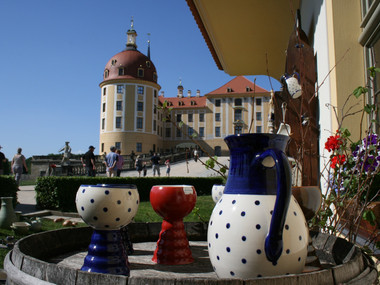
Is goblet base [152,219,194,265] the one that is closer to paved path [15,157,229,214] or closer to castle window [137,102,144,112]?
paved path [15,157,229,214]

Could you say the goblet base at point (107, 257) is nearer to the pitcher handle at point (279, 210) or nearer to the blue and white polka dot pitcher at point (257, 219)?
the blue and white polka dot pitcher at point (257, 219)

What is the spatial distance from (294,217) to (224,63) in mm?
8758

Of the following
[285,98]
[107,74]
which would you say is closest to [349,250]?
[285,98]

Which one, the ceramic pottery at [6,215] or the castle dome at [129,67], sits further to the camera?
the castle dome at [129,67]

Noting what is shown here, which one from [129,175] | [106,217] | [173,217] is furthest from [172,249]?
[129,175]

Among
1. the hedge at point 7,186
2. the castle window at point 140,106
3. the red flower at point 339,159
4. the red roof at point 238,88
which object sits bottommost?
the hedge at point 7,186

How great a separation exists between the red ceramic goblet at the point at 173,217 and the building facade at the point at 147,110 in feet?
133

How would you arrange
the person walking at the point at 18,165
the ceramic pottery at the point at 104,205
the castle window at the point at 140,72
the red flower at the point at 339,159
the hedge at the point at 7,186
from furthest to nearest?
the castle window at the point at 140,72 → the person walking at the point at 18,165 → the hedge at the point at 7,186 → the red flower at the point at 339,159 → the ceramic pottery at the point at 104,205

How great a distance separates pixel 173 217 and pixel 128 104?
4580cm

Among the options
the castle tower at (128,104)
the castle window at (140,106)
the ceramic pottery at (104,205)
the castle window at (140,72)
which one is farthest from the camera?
the castle window at (140,72)

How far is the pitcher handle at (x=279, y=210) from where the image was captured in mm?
733

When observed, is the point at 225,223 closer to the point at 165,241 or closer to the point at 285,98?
the point at 165,241

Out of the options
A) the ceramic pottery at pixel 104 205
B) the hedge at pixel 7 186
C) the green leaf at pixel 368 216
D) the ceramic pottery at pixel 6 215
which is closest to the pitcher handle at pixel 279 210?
the ceramic pottery at pixel 104 205

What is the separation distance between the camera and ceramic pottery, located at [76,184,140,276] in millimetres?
911
